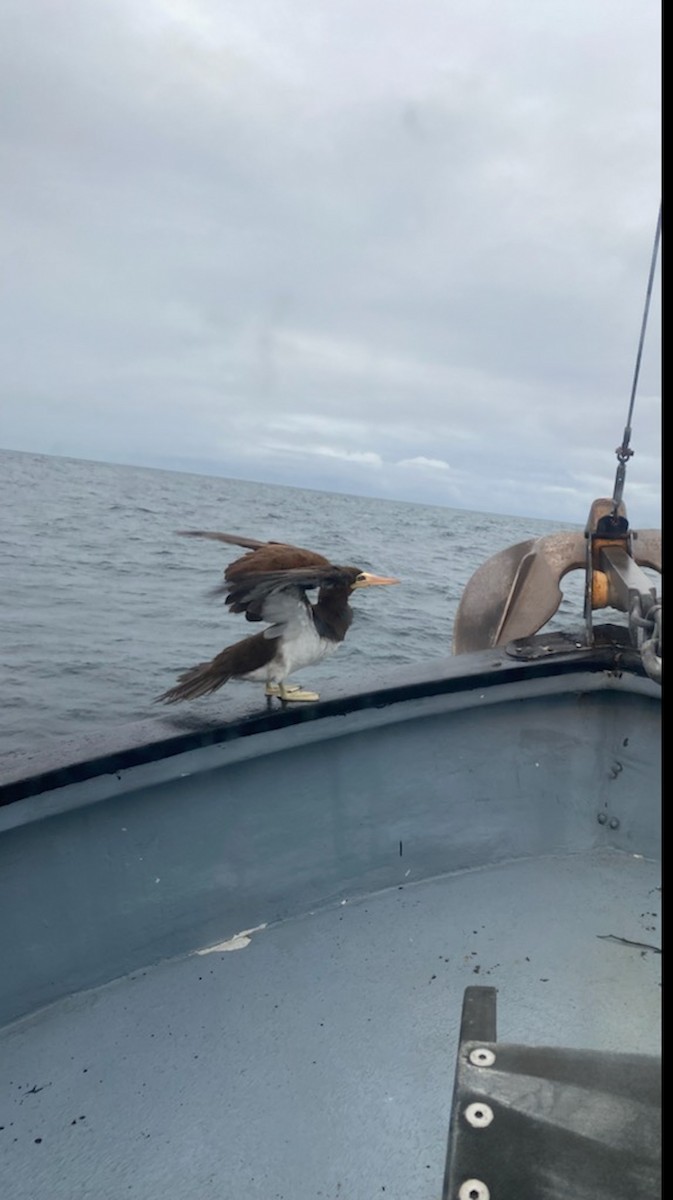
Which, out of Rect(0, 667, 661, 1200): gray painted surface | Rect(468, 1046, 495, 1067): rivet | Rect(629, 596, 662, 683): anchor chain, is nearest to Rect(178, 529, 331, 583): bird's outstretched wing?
Rect(0, 667, 661, 1200): gray painted surface

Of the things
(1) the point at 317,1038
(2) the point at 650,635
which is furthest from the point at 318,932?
(2) the point at 650,635

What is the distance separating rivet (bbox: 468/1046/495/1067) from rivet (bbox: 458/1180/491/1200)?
0.16 meters

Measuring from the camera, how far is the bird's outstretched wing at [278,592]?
2.64m

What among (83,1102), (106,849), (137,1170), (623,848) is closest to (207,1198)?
(137,1170)

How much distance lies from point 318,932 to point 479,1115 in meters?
1.75

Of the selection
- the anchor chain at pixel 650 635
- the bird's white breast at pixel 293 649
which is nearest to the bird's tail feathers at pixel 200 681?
the bird's white breast at pixel 293 649

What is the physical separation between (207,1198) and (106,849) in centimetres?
93

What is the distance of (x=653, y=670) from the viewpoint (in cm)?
146

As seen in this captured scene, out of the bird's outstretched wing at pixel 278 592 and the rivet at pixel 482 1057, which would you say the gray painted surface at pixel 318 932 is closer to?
the bird's outstretched wing at pixel 278 592

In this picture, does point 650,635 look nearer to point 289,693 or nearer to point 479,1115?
point 479,1115

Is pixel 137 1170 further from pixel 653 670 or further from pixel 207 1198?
pixel 653 670

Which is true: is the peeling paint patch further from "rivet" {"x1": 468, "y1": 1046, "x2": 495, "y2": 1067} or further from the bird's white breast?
"rivet" {"x1": 468, "y1": 1046, "x2": 495, "y2": 1067}

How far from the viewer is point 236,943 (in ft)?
8.57

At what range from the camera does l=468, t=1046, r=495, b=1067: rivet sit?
106 cm
